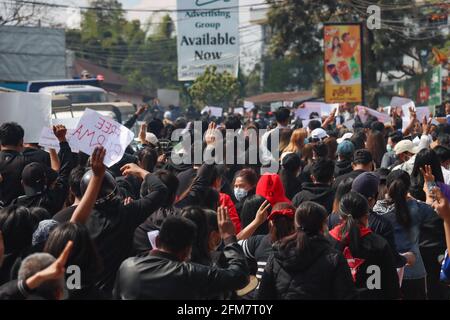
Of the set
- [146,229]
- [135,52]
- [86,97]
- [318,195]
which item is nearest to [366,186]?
[318,195]

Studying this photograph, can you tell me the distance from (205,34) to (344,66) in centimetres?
1099

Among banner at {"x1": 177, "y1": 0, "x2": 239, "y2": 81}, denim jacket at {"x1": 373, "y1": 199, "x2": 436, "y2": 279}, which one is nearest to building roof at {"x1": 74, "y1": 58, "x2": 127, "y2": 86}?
banner at {"x1": 177, "y1": 0, "x2": 239, "y2": 81}

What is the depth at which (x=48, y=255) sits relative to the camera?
446 cm

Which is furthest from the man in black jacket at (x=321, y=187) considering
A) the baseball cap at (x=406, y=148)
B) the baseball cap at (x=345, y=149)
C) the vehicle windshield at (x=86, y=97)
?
the vehicle windshield at (x=86, y=97)

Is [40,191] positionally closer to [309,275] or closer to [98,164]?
[98,164]

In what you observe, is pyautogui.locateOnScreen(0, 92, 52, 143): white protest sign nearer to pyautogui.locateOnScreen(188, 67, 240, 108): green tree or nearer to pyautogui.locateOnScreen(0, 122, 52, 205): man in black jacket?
pyautogui.locateOnScreen(0, 122, 52, 205): man in black jacket

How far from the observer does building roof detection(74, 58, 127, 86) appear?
7072 centimetres

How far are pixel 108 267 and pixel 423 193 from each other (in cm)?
314

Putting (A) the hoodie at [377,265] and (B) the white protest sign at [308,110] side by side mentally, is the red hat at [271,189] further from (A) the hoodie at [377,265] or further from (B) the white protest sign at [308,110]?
(B) the white protest sign at [308,110]

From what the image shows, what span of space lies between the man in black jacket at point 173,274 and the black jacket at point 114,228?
1074 mm

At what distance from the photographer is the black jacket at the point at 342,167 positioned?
9625 mm
